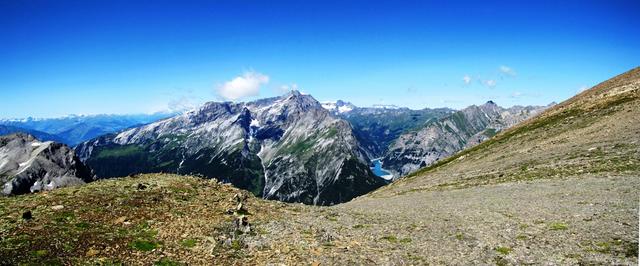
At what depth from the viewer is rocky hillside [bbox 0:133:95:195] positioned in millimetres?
134250

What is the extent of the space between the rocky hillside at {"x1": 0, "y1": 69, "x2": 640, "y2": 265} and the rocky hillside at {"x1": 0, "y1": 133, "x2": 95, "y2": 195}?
112 m

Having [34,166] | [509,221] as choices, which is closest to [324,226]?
[509,221]

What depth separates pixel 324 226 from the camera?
29656 mm

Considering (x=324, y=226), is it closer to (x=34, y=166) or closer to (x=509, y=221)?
(x=509, y=221)

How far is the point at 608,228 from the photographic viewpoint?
82.0ft

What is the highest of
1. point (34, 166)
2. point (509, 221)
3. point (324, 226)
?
point (509, 221)

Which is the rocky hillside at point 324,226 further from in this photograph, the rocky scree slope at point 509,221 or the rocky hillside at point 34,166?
the rocky hillside at point 34,166

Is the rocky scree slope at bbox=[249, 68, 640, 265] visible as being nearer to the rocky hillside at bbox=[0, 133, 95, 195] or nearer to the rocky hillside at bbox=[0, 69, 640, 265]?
the rocky hillside at bbox=[0, 69, 640, 265]

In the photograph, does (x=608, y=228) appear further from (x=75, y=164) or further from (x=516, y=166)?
(x=75, y=164)

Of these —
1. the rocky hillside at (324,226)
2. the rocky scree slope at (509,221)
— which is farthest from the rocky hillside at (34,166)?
the rocky scree slope at (509,221)

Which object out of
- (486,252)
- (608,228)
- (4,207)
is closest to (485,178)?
(608,228)

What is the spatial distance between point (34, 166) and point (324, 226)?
164 metres

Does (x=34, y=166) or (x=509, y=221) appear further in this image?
(x=34, y=166)

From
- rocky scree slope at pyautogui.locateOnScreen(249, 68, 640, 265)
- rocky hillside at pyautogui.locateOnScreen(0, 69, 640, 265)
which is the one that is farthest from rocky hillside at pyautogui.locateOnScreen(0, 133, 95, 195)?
rocky scree slope at pyautogui.locateOnScreen(249, 68, 640, 265)
